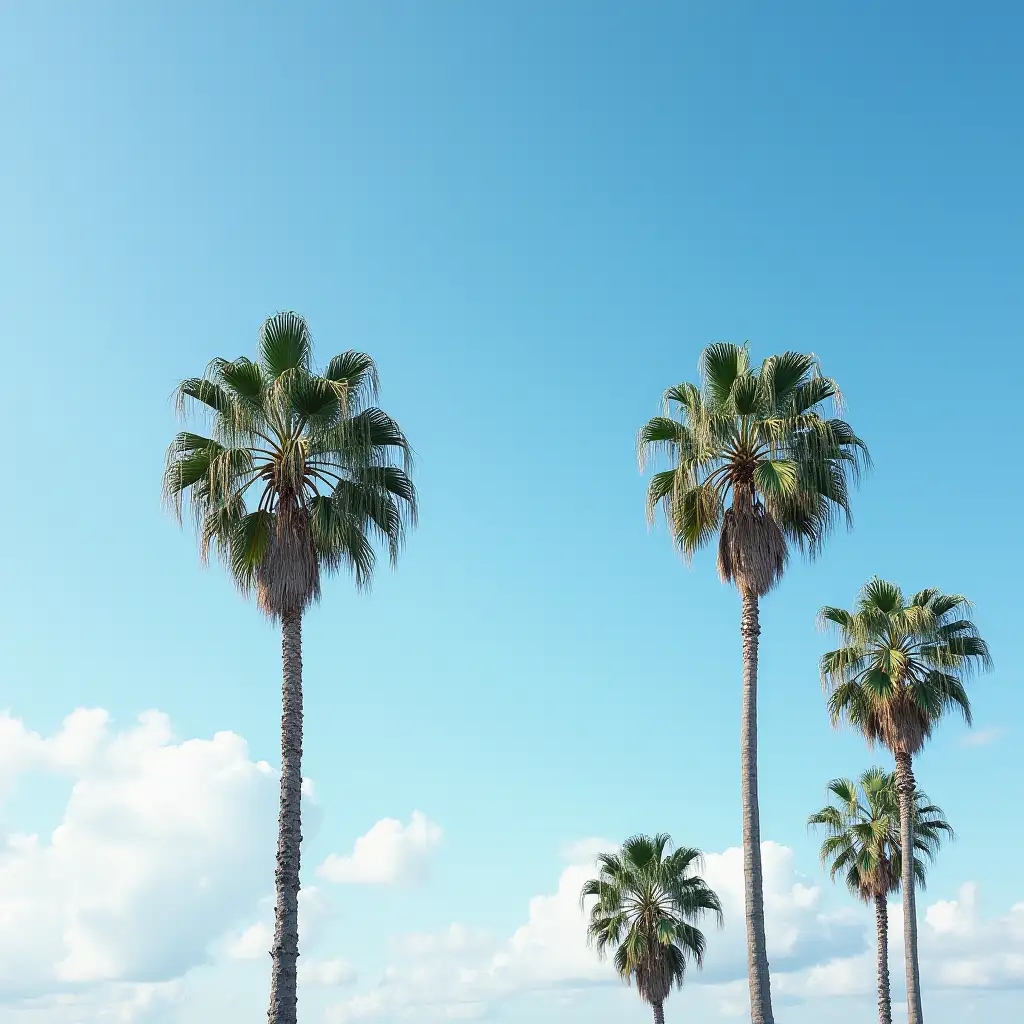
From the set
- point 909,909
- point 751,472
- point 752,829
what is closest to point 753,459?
point 751,472

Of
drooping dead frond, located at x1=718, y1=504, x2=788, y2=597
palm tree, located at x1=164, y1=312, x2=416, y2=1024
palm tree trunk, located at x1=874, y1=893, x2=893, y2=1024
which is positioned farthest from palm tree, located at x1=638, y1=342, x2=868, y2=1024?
palm tree trunk, located at x1=874, y1=893, x2=893, y2=1024

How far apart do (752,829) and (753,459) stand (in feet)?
26.4

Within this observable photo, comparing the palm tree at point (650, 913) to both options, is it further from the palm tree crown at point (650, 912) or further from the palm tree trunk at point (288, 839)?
the palm tree trunk at point (288, 839)

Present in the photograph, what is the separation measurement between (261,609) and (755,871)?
37.7ft

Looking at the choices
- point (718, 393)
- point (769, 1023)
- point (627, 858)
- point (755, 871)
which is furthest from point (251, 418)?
point (627, 858)

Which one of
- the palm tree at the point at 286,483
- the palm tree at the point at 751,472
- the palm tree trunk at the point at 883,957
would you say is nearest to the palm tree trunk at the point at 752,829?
the palm tree at the point at 751,472

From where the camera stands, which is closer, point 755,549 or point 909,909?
point 755,549

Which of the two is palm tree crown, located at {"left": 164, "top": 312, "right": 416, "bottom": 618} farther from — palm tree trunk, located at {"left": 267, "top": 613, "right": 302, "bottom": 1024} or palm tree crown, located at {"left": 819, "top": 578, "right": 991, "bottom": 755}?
palm tree crown, located at {"left": 819, "top": 578, "right": 991, "bottom": 755}

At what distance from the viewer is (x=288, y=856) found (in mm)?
20469

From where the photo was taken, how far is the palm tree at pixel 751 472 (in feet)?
83.7

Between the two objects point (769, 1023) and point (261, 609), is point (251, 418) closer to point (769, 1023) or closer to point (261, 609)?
point (261, 609)

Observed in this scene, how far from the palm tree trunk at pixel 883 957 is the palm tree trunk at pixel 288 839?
31.7 metres

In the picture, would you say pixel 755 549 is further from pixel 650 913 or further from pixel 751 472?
pixel 650 913

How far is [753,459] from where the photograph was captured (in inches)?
1036
